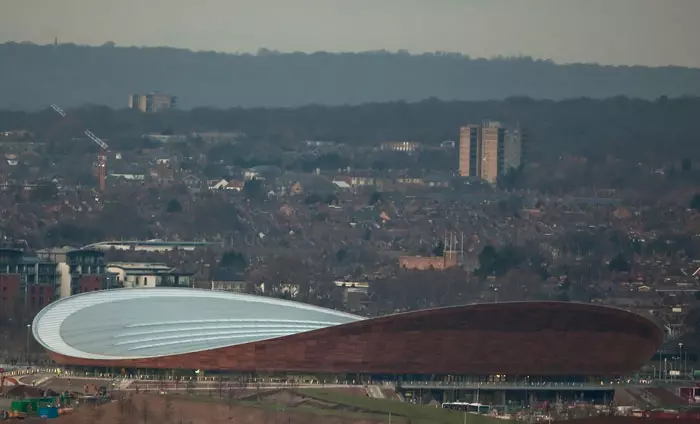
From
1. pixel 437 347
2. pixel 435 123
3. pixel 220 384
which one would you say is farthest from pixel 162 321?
pixel 435 123

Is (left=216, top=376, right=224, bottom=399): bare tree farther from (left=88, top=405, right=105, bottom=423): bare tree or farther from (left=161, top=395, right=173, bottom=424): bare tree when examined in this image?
(left=88, top=405, right=105, bottom=423): bare tree

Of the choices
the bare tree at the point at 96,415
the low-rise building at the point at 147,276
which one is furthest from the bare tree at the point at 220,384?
the low-rise building at the point at 147,276

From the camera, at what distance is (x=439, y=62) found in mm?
112750

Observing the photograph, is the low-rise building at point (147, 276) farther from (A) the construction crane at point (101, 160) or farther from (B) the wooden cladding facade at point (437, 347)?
(A) the construction crane at point (101, 160)

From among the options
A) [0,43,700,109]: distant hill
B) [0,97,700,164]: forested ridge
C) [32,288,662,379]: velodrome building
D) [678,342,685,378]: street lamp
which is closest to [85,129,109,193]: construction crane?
[0,97,700,164]: forested ridge

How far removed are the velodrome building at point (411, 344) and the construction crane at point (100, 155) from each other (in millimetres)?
42083

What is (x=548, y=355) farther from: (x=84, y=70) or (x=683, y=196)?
(x=84, y=70)

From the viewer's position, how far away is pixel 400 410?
1273 inches

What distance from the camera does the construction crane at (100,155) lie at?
8694cm

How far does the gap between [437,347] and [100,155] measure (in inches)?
2253

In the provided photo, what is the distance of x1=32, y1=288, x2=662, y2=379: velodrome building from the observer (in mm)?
39250

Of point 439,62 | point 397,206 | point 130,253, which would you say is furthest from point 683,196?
point 439,62

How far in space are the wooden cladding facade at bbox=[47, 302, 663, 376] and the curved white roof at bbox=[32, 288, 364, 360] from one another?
2.23 ft

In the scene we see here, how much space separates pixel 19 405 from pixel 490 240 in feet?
128
